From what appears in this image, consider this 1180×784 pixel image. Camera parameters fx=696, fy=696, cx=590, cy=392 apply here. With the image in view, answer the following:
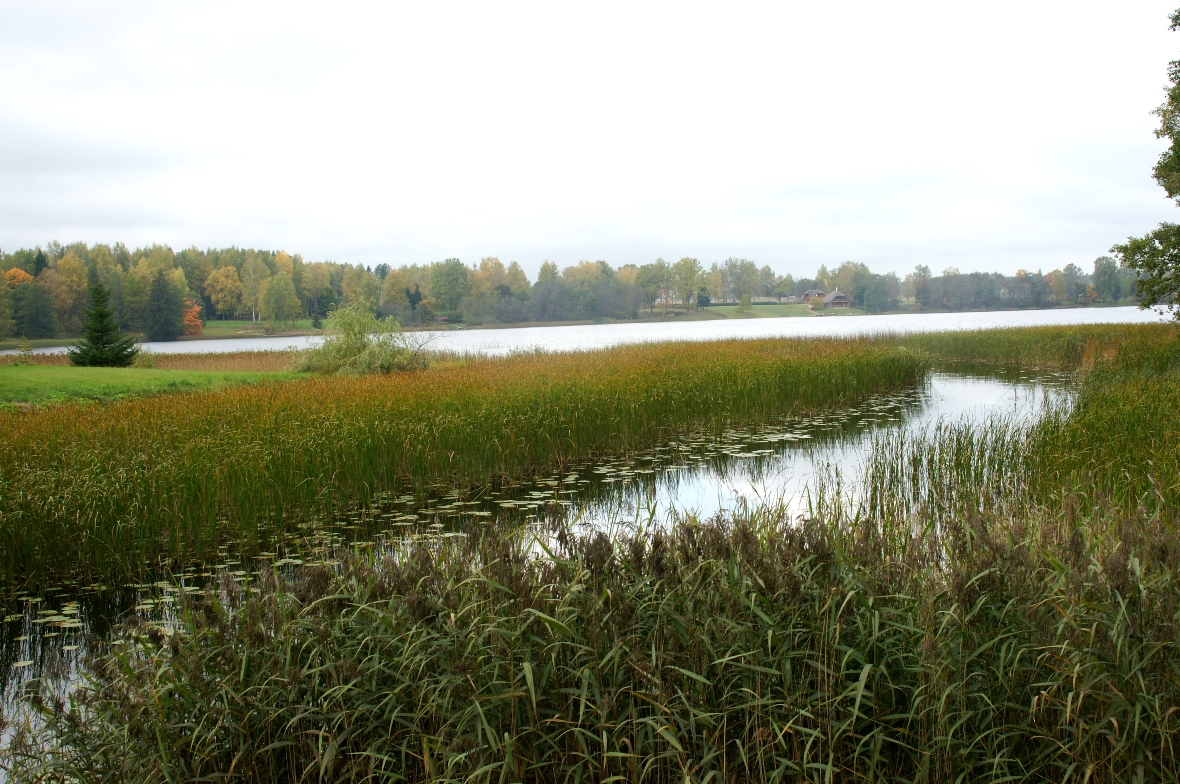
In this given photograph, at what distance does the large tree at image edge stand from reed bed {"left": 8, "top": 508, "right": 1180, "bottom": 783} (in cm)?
1631

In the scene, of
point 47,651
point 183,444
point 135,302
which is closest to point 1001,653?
point 47,651

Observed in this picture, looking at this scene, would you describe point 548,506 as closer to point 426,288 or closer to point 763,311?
point 426,288

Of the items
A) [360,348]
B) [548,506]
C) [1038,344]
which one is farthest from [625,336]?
[548,506]

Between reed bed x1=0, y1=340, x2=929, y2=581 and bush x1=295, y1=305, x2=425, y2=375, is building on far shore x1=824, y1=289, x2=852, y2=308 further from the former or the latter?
reed bed x1=0, y1=340, x2=929, y2=581

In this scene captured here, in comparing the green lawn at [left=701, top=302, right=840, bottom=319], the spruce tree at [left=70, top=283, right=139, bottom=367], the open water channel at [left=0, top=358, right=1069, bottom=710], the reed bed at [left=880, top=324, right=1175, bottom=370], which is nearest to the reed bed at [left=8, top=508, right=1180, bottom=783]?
the open water channel at [left=0, top=358, right=1069, bottom=710]

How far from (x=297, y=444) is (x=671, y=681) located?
6.56 m

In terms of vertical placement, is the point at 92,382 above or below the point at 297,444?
above

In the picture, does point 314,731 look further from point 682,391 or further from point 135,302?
point 135,302

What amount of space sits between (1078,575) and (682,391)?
10.3m

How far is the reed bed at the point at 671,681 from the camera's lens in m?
2.61

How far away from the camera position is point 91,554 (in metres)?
5.83

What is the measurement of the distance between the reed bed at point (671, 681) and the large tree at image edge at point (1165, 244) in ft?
53.5

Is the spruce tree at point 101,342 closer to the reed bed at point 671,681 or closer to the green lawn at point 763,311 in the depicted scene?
the reed bed at point 671,681

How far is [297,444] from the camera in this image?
8.16m
